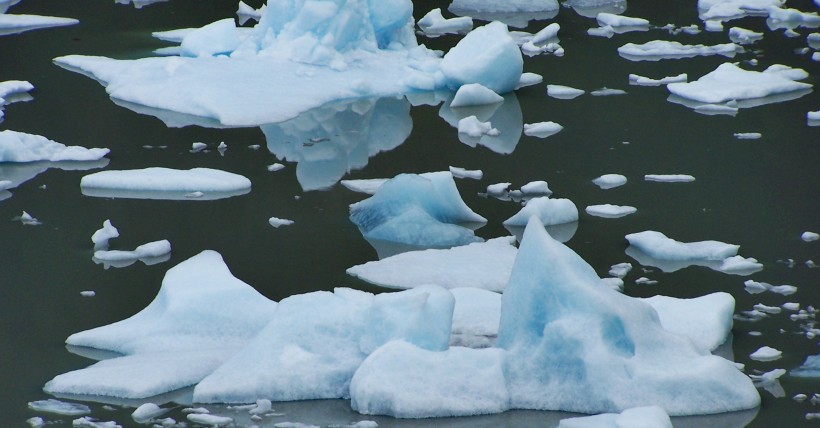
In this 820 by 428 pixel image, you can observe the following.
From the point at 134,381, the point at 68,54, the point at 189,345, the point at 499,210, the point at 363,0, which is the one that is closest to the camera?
the point at 134,381

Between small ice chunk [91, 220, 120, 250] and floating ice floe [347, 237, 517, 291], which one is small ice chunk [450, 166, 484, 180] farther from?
small ice chunk [91, 220, 120, 250]

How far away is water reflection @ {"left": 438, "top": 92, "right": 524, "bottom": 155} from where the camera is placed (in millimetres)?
7082

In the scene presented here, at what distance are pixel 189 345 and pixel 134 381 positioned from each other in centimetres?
35

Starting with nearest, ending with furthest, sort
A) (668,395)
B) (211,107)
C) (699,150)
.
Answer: (668,395), (699,150), (211,107)

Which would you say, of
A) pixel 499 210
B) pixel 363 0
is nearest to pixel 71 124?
pixel 363 0

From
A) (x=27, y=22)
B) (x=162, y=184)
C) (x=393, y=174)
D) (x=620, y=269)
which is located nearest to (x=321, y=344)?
(x=620, y=269)

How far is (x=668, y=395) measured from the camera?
→ 11.6 ft

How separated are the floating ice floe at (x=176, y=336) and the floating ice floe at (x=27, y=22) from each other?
7.19 meters

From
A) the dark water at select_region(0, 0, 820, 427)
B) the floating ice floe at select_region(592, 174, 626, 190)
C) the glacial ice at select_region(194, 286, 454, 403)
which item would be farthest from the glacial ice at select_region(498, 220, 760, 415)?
the floating ice floe at select_region(592, 174, 626, 190)

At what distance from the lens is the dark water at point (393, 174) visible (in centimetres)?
422

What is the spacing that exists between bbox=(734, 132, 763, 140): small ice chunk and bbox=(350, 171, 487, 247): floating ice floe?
2.23 metres

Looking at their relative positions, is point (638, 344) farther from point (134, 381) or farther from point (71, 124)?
point (71, 124)

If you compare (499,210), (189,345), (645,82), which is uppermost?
(189,345)

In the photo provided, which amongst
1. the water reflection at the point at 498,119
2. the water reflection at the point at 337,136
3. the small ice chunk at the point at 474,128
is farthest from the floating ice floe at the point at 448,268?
the small ice chunk at the point at 474,128
